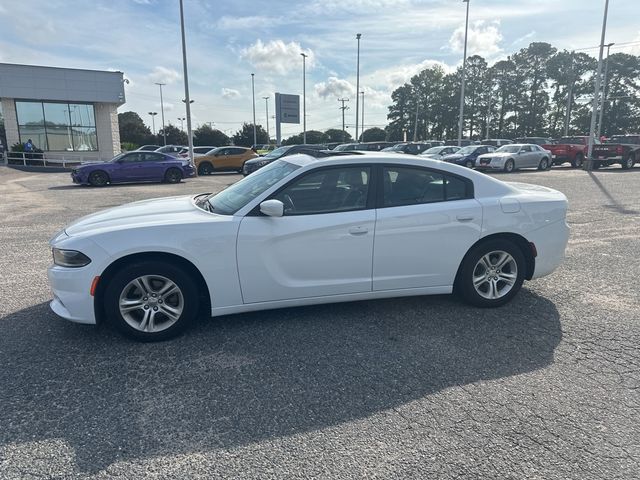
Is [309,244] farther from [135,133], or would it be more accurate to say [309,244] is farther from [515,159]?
[135,133]

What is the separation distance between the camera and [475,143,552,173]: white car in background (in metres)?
23.8

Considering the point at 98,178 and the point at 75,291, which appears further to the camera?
the point at 98,178

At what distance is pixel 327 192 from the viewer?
3.96 meters

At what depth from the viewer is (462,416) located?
2.73m

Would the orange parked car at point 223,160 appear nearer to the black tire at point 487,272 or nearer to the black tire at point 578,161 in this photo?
the black tire at point 578,161

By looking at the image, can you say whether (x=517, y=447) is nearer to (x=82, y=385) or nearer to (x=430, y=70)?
(x=82, y=385)

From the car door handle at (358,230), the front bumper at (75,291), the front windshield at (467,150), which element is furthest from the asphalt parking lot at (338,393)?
the front windshield at (467,150)

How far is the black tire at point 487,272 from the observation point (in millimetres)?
4243

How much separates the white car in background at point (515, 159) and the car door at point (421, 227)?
21.5 meters

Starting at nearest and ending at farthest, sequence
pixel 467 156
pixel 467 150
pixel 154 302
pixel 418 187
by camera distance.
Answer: pixel 154 302 → pixel 418 187 → pixel 467 156 → pixel 467 150

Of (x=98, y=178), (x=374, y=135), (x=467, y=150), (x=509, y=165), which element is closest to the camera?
(x=98, y=178)

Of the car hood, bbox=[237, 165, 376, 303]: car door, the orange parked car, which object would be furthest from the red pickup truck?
the car hood

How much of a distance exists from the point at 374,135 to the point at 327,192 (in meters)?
95.4

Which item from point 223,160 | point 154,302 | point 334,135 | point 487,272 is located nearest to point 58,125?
point 223,160
